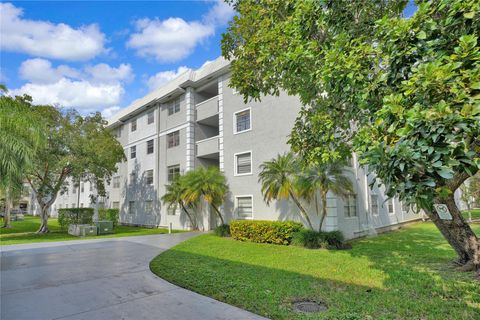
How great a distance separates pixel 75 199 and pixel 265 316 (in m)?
43.4

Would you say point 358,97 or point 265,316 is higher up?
point 358,97

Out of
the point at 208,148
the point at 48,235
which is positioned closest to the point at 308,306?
the point at 208,148

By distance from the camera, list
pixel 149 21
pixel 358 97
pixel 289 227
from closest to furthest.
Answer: pixel 358 97
pixel 149 21
pixel 289 227

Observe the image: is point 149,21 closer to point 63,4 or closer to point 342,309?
point 63,4

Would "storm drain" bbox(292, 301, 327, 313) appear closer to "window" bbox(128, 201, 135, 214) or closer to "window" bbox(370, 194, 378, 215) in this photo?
"window" bbox(370, 194, 378, 215)

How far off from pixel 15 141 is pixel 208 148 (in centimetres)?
1063

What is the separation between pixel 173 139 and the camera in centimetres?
2183

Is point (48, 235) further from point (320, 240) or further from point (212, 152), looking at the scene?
point (320, 240)

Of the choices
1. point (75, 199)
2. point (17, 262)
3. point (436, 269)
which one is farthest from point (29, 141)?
point (75, 199)

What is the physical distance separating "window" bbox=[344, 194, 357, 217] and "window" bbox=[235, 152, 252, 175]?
221 inches

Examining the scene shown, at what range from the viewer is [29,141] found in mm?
12922

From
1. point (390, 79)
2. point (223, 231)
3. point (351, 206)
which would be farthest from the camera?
point (223, 231)

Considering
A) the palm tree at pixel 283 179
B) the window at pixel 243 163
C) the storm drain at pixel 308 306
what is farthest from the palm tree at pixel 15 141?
the storm drain at pixel 308 306

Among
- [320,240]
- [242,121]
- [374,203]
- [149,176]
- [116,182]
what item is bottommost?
[320,240]
